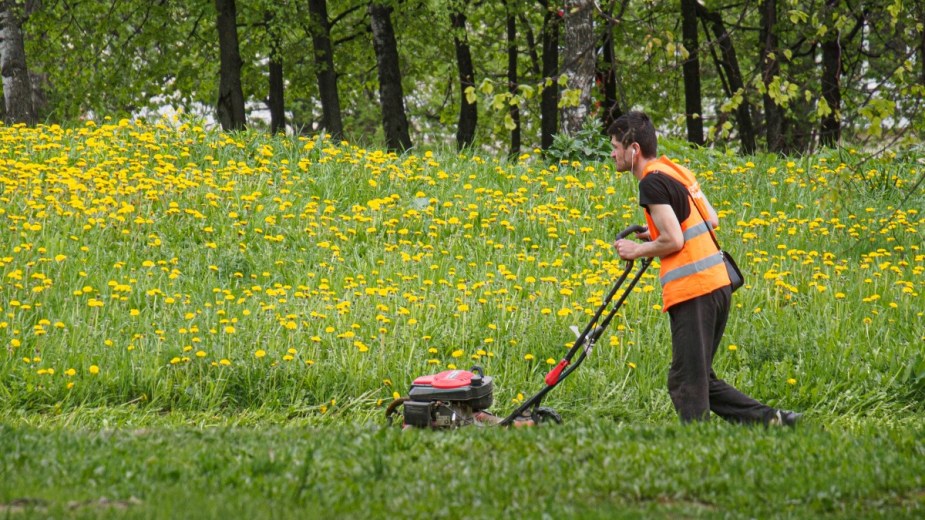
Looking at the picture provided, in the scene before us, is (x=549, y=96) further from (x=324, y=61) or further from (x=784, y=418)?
(x=784, y=418)

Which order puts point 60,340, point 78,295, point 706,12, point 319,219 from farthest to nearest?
1. point 706,12
2. point 319,219
3. point 78,295
4. point 60,340

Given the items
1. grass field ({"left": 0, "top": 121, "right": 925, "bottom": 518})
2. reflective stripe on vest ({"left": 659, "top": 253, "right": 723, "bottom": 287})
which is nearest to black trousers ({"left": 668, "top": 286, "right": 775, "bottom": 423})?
reflective stripe on vest ({"left": 659, "top": 253, "right": 723, "bottom": 287})

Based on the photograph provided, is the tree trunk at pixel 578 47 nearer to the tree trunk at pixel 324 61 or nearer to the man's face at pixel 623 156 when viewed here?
the tree trunk at pixel 324 61

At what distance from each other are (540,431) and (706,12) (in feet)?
56.4

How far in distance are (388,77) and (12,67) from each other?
5.59m

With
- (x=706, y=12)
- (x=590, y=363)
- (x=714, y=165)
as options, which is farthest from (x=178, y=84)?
(x=590, y=363)

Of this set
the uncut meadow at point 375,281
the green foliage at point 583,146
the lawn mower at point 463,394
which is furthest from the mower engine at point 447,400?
the green foliage at point 583,146

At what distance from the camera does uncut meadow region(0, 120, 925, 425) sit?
23.2 feet

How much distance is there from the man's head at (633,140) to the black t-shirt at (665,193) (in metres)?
0.22

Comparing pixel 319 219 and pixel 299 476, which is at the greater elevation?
pixel 319 219

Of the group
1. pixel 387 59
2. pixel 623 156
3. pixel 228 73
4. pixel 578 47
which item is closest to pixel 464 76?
pixel 387 59

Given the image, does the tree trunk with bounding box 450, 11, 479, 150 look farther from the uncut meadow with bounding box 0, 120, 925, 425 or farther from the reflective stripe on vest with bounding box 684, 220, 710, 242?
the reflective stripe on vest with bounding box 684, 220, 710, 242

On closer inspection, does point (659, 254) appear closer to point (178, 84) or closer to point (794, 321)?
point (794, 321)

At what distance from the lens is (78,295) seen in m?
7.70
